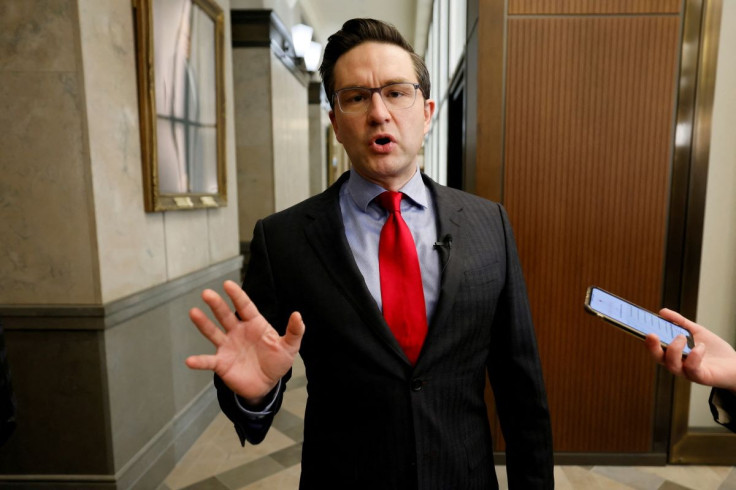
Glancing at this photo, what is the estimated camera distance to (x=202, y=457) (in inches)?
115

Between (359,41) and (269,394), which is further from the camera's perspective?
(359,41)

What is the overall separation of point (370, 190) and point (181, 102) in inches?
88.3

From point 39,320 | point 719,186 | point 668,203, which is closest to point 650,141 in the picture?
point 668,203

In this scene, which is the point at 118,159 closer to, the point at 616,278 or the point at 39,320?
the point at 39,320

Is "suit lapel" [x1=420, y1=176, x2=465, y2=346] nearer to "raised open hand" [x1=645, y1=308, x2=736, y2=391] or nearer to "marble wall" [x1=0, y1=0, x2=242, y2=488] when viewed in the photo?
"raised open hand" [x1=645, y1=308, x2=736, y2=391]

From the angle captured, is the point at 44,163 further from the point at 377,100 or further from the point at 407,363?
the point at 407,363

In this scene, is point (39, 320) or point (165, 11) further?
point (165, 11)

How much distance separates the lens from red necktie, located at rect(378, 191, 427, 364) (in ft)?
3.59

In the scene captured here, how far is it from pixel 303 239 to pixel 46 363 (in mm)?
1789

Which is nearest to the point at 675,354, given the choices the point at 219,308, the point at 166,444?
the point at 219,308

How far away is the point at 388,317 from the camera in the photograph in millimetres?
1099

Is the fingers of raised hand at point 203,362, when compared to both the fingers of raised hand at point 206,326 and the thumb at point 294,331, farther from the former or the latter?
the thumb at point 294,331

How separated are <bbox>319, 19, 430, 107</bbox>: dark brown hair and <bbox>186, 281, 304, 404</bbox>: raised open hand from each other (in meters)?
0.58

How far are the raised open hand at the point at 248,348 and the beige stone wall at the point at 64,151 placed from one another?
1.54 meters
